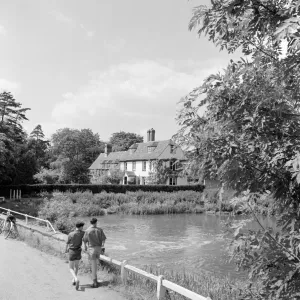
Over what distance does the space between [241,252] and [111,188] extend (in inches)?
1694

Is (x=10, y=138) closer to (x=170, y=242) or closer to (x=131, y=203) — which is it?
(x=131, y=203)

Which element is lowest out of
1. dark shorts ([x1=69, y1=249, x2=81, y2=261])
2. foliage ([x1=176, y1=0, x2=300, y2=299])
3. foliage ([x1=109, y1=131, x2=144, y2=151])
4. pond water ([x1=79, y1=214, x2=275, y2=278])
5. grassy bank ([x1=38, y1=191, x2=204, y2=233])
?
pond water ([x1=79, y1=214, x2=275, y2=278])

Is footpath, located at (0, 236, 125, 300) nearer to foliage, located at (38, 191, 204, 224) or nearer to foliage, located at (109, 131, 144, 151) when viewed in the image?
foliage, located at (38, 191, 204, 224)

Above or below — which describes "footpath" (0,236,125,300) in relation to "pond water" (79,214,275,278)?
above

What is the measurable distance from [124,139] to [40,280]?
9962 cm

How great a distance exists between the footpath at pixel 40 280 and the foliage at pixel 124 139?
93491mm

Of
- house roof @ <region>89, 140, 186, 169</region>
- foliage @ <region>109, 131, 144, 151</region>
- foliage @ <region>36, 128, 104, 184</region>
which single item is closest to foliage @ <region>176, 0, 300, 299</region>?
house roof @ <region>89, 140, 186, 169</region>

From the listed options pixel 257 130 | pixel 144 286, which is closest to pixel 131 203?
pixel 144 286

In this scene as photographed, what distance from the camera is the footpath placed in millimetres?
7734

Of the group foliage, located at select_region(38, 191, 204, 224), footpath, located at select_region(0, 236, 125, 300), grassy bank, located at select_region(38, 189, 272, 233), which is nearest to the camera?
footpath, located at select_region(0, 236, 125, 300)

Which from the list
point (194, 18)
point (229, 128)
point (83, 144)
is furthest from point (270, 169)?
point (83, 144)

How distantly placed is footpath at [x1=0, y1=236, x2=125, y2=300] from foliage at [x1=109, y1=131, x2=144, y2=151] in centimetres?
9349

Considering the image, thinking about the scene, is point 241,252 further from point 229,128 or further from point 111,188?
point 111,188

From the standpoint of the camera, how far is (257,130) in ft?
11.0
